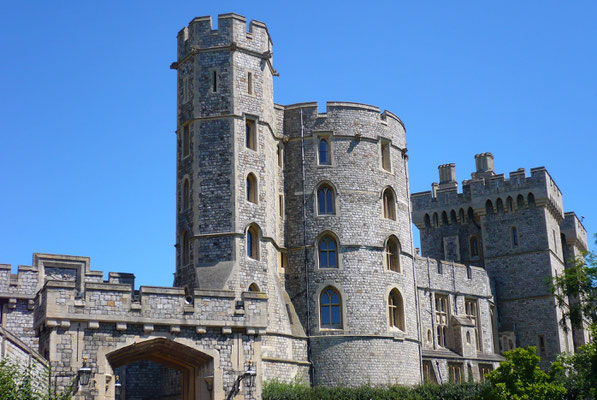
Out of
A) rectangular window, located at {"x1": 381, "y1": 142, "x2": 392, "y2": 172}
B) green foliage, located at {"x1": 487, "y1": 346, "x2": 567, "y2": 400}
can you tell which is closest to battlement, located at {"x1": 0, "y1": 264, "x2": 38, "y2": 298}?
green foliage, located at {"x1": 487, "y1": 346, "x2": 567, "y2": 400}

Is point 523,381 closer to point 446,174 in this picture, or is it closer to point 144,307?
point 144,307

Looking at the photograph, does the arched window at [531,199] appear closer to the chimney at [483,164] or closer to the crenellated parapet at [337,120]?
the chimney at [483,164]

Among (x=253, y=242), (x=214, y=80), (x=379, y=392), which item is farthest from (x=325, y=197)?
(x=379, y=392)

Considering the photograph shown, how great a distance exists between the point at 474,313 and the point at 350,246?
1437 centimetres

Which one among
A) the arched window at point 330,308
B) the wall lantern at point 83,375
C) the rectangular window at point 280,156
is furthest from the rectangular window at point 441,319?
the wall lantern at point 83,375

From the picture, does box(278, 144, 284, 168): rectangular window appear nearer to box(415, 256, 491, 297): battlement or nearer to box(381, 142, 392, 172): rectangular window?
box(381, 142, 392, 172): rectangular window

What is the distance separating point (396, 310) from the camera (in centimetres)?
3956

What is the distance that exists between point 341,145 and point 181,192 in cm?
766

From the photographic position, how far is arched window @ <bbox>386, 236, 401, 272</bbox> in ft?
131

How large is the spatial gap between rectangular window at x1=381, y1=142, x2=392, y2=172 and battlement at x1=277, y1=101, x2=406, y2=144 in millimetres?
959

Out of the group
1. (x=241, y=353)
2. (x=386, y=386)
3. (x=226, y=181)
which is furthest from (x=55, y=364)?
(x=386, y=386)

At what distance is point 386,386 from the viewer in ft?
116

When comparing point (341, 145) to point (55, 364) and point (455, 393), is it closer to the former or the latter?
point (455, 393)

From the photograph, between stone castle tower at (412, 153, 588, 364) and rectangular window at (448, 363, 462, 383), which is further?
stone castle tower at (412, 153, 588, 364)
